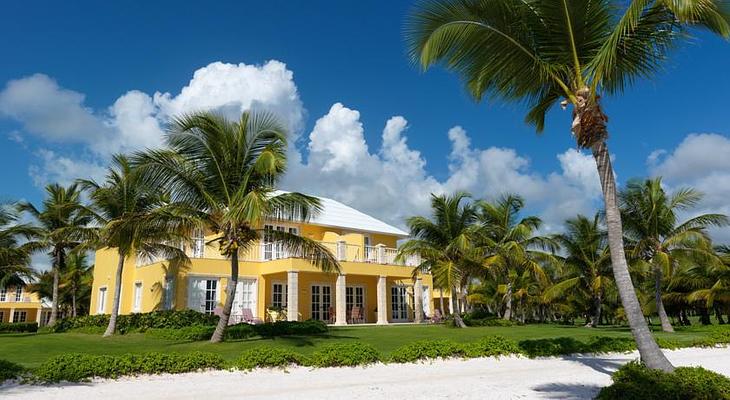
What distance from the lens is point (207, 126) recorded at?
47.4 ft

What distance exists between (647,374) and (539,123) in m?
5.74

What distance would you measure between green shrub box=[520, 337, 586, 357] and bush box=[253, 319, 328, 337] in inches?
299

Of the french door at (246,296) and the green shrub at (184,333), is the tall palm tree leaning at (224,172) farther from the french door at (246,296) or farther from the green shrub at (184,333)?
the french door at (246,296)

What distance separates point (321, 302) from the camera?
26.6 metres

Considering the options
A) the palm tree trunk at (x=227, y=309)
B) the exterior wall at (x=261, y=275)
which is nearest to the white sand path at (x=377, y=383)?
the palm tree trunk at (x=227, y=309)

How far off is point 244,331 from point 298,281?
8061mm

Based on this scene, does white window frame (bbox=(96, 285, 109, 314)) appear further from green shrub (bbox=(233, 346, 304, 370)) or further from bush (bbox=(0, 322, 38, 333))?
green shrub (bbox=(233, 346, 304, 370))

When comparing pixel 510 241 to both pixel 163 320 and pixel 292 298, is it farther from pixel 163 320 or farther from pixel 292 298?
pixel 163 320

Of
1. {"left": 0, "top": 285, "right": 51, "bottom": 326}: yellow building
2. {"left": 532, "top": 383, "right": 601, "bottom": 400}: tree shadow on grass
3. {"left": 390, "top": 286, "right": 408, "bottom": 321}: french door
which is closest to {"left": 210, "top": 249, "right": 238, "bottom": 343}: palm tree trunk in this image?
{"left": 532, "top": 383, "right": 601, "bottom": 400}: tree shadow on grass

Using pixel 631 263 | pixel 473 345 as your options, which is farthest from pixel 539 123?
pixel 631 263

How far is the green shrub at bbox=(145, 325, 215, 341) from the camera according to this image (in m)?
17.0

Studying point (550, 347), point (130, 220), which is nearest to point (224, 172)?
point (130, 220)

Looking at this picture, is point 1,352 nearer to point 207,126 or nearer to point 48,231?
point 207,126

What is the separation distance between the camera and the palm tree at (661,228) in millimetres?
21547
